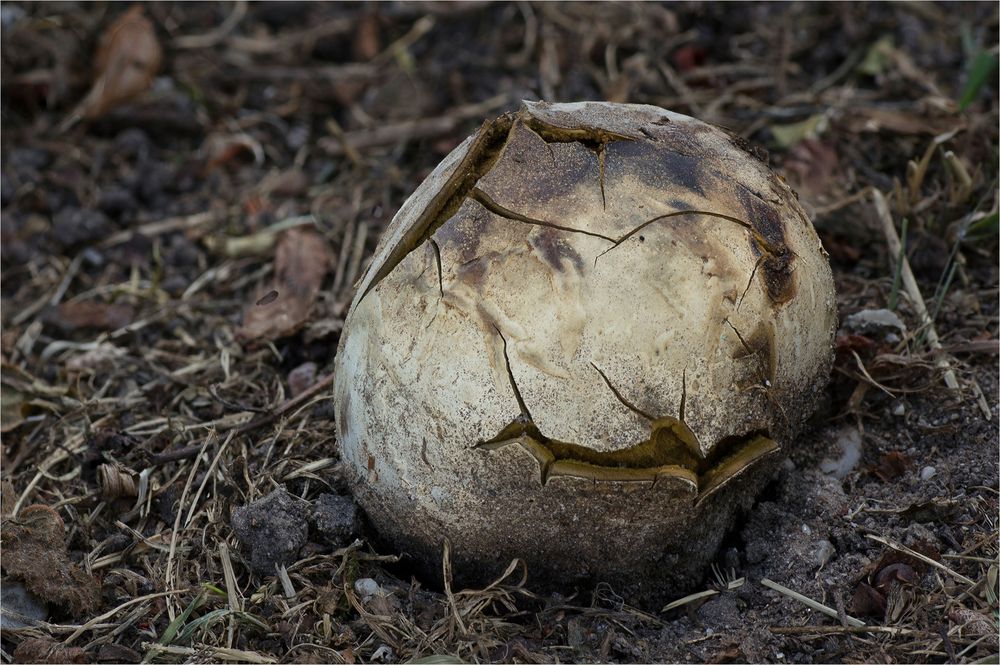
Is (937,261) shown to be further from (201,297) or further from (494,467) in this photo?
(201,297)

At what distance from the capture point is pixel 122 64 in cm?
418

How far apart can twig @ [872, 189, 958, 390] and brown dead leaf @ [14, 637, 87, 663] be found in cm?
219

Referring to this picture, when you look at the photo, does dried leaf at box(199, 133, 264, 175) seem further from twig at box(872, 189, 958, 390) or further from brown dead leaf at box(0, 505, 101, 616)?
twig at box(872, 189, 958, 390)

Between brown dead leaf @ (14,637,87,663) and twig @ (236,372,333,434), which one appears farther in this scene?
twig @ (236,372,333,434)

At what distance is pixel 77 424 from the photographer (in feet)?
9.73

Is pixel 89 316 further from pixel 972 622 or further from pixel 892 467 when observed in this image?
pixel 972 622

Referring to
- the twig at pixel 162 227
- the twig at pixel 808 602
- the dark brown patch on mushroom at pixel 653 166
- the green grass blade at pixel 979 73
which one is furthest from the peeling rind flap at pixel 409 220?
the green grass blade at pixel 979 73

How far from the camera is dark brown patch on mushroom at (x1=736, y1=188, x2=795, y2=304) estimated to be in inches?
83.2

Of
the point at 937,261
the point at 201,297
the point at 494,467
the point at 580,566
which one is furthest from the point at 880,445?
the point at 201,297

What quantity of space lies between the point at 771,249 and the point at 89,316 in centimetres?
230

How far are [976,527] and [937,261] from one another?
38.8 inches

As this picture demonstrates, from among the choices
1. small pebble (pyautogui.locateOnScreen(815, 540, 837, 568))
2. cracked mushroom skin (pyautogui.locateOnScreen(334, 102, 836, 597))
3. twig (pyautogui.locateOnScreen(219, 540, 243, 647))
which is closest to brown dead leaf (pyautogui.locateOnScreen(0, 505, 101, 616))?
twig (pyautogui.locateOnScreen(219, 540, 243, 647))

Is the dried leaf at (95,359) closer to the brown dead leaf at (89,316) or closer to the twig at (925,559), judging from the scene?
the brown dead leaf at (89,316)

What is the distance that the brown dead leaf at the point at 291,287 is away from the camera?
10.3 ft
